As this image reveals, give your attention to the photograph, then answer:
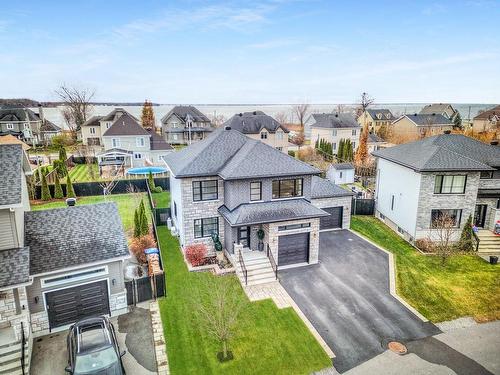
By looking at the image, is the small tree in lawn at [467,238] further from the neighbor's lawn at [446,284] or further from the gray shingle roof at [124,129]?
the gray shingle roof at [124,129]

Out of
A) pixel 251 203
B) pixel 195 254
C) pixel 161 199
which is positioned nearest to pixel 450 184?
pixel 251 203

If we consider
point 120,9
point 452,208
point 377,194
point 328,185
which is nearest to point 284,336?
→ point 328,185

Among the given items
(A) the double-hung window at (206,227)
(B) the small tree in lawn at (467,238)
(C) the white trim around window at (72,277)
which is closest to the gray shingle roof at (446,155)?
(B) the small tree in lawn at (467,238)

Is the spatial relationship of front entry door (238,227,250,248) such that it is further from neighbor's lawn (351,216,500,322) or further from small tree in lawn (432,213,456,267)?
small tree in lawn (432,213,456,267)

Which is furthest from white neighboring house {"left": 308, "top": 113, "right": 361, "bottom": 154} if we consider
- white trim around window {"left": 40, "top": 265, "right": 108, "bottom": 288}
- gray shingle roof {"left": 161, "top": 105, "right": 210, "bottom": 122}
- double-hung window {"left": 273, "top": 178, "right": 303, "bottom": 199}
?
white trim around window {"left": 40, "top": 265, "right": 108, "bottom": 288}

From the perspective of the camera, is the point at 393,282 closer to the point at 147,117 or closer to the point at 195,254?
the point at 195,254
